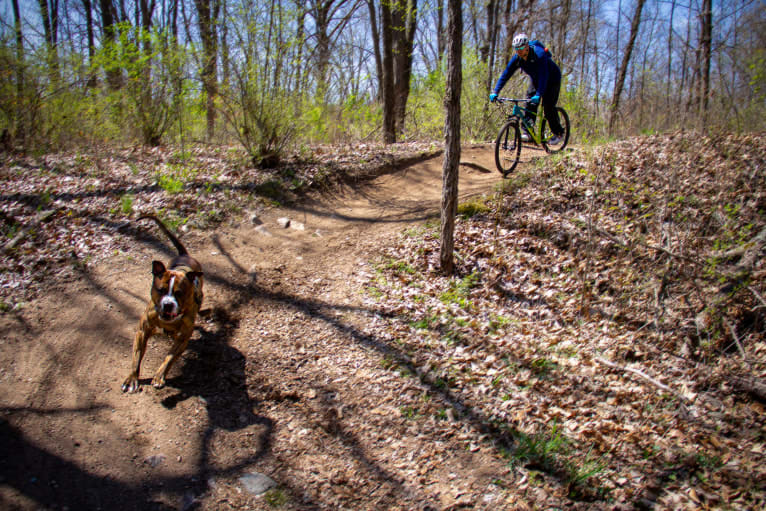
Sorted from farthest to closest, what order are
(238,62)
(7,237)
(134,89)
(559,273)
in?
(134,89)
(238,62)
(7,237)
(559,273)

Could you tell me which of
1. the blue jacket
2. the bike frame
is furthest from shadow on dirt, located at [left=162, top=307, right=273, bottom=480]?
the bike frame

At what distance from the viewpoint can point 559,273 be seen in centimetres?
568

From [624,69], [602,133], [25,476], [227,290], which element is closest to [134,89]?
[227,290]

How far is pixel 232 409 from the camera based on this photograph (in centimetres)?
411

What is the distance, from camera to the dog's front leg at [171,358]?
4129mm

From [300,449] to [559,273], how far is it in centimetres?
404

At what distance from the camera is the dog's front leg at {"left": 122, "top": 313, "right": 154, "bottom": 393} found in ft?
13.8

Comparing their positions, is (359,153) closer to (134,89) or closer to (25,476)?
(134,89)

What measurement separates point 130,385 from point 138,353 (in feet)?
1.05

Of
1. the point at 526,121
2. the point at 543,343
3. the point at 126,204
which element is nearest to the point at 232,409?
the point at 543,343

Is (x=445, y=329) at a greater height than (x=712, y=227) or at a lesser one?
lesser

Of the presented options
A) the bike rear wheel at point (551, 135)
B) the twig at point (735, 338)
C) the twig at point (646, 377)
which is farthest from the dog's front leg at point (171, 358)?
the bike rear wheel at point (551, 135)

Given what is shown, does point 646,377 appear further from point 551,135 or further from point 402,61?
point 402,61

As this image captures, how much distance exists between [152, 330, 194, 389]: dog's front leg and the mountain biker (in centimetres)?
640
